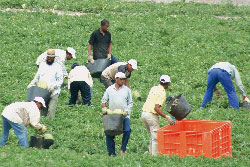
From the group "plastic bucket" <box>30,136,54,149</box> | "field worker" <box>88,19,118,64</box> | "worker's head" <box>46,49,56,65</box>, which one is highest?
"field worker" <box>88,19,118,64</box>

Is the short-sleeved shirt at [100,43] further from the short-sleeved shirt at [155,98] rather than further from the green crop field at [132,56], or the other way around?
the short-sleeved shirt at [155,98]

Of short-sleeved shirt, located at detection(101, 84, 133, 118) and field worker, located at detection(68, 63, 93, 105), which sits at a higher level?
field worker, located at detection(68, 63, 93, 105)

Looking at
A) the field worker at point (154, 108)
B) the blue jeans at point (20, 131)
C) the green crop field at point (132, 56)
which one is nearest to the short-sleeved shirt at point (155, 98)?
the field worker at point (154, 108)

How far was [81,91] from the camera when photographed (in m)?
18.4

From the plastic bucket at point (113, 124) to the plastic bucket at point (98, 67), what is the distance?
183 inches

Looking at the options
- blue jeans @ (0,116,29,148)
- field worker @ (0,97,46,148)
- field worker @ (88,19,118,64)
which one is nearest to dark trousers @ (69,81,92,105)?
field worker @ (88,19,118,64)

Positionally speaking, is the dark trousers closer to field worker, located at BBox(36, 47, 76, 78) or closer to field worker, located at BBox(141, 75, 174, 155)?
field worker, located at BBox(36, 47, 76, 78)

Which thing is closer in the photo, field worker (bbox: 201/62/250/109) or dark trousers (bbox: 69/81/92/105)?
Result: dark trousers (bbox: 69/81/92/105)

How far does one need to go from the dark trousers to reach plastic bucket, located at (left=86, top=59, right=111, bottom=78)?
836 mm

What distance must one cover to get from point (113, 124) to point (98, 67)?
15.9 ft

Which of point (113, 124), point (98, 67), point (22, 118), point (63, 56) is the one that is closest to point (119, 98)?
point (113, 124)

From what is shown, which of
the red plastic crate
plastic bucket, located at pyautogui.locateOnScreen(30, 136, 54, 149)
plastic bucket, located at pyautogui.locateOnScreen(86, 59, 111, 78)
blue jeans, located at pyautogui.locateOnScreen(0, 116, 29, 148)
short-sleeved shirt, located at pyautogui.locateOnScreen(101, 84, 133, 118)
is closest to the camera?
the red plastic crate

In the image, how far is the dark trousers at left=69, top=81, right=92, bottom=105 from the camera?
717 inches

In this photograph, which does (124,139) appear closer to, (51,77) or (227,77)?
(51,77)
